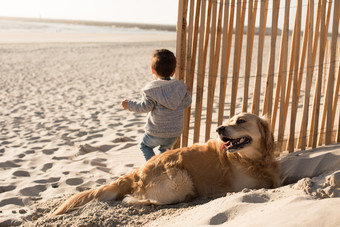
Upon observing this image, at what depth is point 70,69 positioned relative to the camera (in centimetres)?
1273

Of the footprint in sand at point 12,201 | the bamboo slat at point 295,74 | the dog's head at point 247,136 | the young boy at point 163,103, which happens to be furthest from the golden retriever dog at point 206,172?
the bamboo slat at point 295,74

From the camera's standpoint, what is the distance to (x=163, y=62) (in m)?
3.48

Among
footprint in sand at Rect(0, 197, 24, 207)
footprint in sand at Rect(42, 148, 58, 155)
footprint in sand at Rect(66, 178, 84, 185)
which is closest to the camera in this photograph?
footprint in sand at Rect(0, 197, 24, 207)

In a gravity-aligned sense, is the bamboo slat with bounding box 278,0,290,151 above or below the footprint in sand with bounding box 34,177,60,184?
above

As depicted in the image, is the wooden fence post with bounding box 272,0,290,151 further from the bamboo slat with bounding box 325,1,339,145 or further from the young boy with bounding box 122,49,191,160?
the young boy with bounding box 122,49,191,160

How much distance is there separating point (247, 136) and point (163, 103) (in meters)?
0.87

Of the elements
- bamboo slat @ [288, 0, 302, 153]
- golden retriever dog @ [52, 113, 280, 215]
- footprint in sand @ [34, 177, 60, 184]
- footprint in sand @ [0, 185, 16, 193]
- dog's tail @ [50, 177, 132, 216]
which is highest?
bamboo slat @ [288, 0, 302, 153]

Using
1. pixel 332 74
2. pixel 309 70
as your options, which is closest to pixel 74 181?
pixel 309 70

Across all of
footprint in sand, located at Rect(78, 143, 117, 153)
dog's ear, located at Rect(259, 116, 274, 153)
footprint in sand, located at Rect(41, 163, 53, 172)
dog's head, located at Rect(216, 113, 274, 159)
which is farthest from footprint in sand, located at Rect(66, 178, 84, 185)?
dog's ear, located at Rect(259, 116, 274, 153)

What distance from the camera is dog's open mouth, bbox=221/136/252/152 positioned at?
9.78 ft

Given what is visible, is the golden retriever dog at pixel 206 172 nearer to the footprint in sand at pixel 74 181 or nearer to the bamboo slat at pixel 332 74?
the footprint in sand at pixel 74 181

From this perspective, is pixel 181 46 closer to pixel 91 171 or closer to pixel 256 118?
pixel 256 118

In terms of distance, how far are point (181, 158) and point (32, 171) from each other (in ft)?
6.34

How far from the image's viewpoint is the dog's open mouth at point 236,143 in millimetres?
2980
